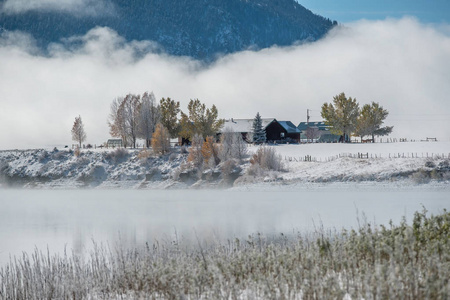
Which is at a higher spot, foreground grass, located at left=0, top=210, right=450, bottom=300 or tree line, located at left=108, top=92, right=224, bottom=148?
tree line, located at left=108, top=92, right=224, bottom=148

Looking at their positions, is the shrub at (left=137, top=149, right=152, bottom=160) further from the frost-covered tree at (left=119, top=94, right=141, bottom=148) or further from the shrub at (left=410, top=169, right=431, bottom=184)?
the shrub at (left=410, top=169, right=431, bottom=184)

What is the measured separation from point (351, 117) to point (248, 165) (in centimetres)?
3476

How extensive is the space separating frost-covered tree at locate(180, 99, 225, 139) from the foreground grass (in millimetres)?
81186

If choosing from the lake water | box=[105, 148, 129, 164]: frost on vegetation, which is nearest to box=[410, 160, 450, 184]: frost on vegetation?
the lake water

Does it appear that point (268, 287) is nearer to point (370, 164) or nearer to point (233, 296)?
point (233, 296)

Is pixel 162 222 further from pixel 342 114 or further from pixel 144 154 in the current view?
pixel 342 114

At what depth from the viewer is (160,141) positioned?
297 ft

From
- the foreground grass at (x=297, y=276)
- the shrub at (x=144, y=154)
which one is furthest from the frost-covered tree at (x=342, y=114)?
the foreground grass at (x=297, y=276)

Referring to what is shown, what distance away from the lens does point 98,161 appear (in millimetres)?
93438

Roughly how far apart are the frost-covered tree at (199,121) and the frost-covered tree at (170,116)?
10.3 ft

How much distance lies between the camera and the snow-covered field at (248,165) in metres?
61.4

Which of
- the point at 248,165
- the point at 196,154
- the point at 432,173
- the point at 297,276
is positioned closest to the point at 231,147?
the point at 196,154

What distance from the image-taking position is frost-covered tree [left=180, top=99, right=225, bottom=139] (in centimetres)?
9619

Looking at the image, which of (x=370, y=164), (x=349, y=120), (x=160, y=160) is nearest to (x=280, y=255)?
(x=370, y=164)
